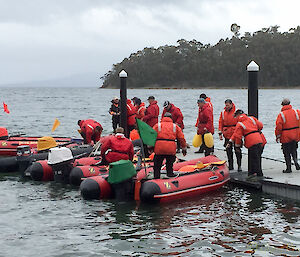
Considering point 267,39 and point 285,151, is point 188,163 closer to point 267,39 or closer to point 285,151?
point 285,151

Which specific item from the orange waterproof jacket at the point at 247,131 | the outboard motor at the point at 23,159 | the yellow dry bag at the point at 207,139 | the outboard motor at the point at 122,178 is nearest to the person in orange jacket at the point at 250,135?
the orange waterproof jacket at the point at 247,131

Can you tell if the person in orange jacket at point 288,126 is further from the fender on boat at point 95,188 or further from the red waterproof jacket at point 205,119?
the fender on boat at point 95,188

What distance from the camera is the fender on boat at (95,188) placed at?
12930 millimetres

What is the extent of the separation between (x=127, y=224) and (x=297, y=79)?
134 metres

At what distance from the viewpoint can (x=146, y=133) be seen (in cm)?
1235

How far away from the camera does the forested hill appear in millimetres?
141625

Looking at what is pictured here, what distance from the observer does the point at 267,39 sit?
150875 millimetres

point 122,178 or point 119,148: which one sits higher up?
point 119,148

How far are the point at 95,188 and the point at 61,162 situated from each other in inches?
77.0

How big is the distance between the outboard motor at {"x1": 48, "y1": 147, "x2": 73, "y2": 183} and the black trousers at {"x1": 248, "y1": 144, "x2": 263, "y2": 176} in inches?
178

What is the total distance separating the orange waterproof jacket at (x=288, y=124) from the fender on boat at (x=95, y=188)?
4198mm

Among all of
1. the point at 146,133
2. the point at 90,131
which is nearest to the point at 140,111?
the point at 90,131

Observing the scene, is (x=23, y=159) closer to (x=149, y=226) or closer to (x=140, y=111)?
(x=140, y=111)

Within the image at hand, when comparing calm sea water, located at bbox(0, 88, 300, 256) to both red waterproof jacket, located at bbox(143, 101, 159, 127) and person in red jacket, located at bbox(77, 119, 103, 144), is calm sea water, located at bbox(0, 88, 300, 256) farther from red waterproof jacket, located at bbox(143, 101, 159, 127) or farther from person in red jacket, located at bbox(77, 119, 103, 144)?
red waterproof jacket, located at bbox(143, 101, 159, 127)
